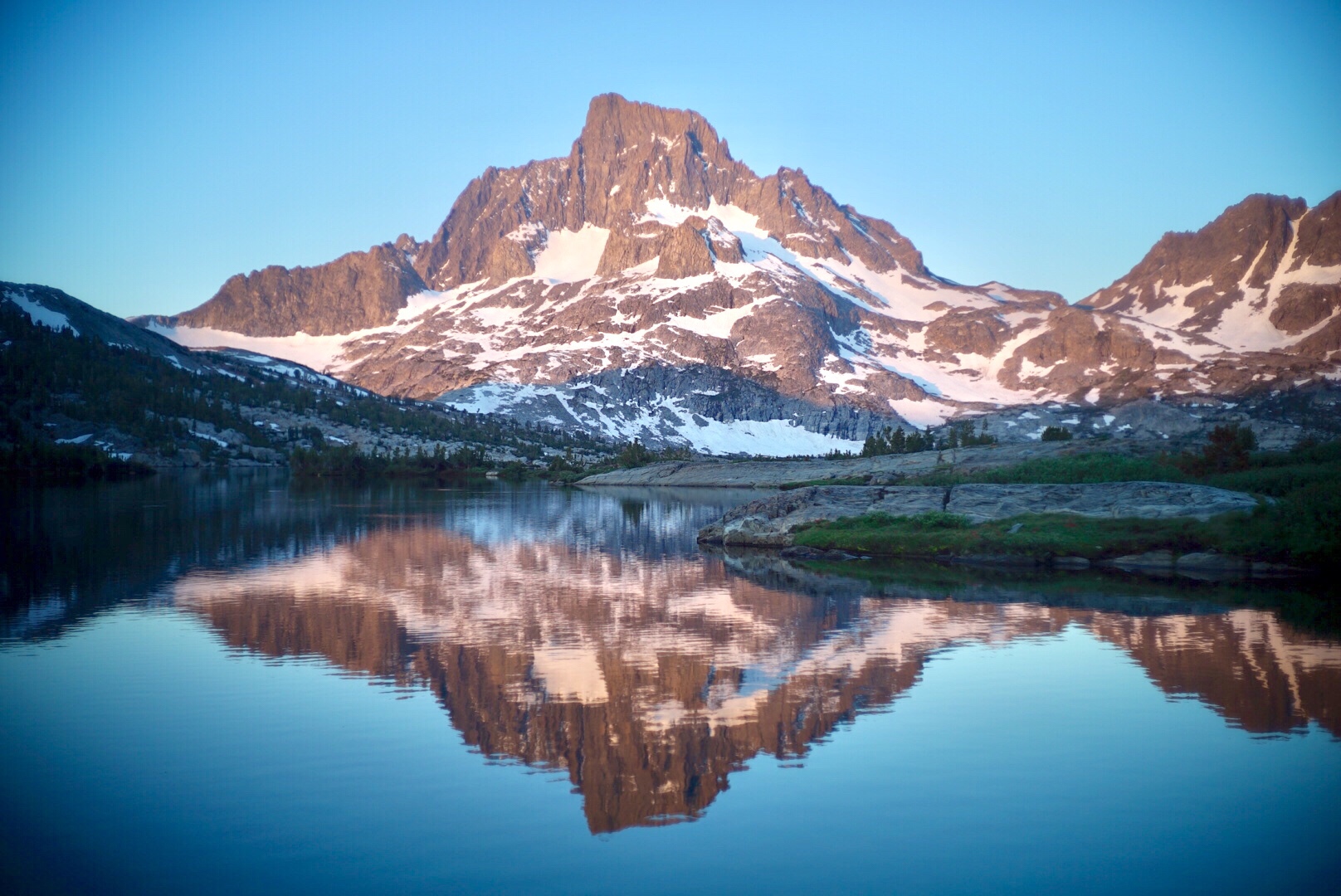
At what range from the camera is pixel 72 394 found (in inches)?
7323

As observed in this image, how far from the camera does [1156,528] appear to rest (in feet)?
129

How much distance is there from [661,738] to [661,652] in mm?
6813

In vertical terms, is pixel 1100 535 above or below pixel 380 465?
below

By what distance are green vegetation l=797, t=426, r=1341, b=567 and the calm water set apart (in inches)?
216

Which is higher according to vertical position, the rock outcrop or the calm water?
the rock outcrop

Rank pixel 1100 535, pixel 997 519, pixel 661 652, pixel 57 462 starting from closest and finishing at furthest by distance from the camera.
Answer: pixel 661 652 → pixel 1100 535 → pixel 997 519 → pixel 57 462

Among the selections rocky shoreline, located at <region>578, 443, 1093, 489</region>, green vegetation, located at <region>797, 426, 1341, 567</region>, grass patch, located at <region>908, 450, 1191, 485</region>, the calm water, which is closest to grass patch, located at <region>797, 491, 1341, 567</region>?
green vegetation, located at <region>797, 426, 1341, 567</region>

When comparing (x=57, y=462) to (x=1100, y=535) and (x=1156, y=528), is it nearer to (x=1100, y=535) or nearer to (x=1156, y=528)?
(x=1100, y=535)

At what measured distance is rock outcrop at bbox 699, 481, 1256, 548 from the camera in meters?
41.1

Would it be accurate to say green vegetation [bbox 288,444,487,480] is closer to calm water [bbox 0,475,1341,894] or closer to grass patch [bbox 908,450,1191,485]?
grass patch [bbox 908,450,1191,485]

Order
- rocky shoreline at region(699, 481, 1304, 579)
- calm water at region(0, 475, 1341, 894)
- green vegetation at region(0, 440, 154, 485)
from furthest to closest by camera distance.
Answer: green vegetation at region(0, 440, 154, 485), rocky shoreline at region(699, 481, 1304, 579), calm water at region(0, 475, 1341, 894)

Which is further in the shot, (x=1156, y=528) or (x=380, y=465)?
(x=380, y=465)

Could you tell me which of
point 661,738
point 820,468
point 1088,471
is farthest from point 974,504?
point 820,468

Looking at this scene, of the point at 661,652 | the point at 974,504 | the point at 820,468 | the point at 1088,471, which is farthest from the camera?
the point at 820,468
